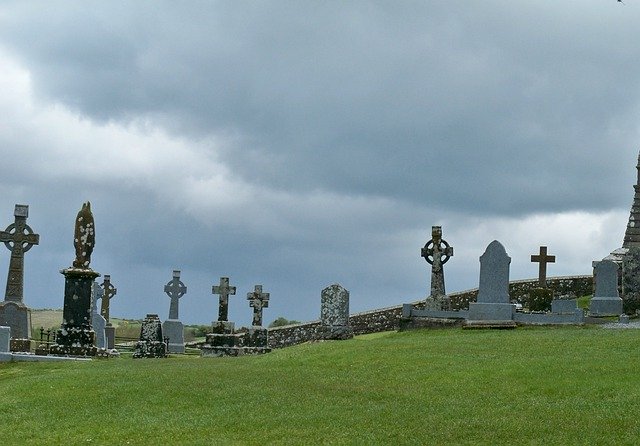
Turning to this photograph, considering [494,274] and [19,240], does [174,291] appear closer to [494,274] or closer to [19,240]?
[19,240]

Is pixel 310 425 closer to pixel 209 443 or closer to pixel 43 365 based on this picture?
pixel 209 443

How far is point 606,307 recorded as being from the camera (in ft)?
117

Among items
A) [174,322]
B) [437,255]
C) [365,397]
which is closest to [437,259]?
[437,255]

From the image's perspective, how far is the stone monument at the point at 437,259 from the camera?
4097cm

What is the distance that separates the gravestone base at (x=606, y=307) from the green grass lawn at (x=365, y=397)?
335 inches

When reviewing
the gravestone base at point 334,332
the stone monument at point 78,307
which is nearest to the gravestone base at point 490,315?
the gravestone base at point 334,332

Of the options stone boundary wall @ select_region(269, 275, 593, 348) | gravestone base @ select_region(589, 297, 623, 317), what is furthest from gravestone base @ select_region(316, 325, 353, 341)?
stone boundary wall @ select_region(269, 275, 593, 348)

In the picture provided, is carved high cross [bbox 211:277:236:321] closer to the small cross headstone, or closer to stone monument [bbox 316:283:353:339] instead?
stone monument [bbox 316:283:353:339]

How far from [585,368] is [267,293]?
22.7 m

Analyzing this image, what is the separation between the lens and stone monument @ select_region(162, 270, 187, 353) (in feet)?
151

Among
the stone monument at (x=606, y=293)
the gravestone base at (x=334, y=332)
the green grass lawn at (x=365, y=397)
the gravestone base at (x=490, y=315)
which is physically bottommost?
the green grass lawn at (x=365, y=397)

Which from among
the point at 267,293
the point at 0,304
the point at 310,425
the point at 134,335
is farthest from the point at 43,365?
the point at 134,335

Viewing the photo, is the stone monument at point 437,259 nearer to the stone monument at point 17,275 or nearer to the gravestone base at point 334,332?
the gravestone base at point 334,332

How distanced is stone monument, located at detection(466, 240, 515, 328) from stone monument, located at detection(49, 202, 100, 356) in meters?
12.6
